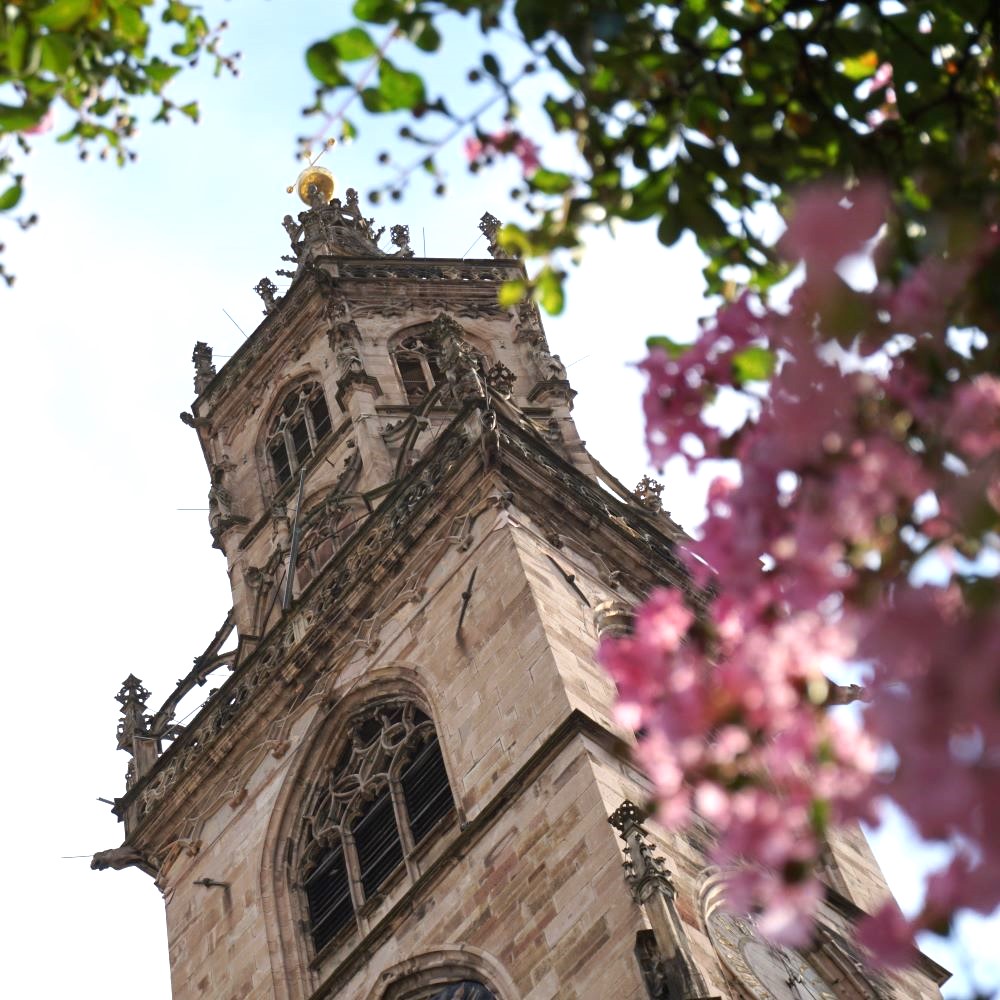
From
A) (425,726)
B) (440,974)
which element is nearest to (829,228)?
(440,974)

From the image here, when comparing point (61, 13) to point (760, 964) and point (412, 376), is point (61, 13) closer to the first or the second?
point (760, 964)

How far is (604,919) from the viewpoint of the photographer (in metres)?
16.8

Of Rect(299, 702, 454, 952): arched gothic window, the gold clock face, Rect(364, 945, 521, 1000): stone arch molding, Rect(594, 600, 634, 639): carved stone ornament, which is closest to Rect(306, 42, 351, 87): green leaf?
the gold clock face

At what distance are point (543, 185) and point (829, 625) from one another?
2.65m

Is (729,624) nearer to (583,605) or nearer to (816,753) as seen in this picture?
(816,753)

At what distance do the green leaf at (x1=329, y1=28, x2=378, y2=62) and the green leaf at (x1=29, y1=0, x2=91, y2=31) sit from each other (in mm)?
995

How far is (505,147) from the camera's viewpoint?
638 centimetres

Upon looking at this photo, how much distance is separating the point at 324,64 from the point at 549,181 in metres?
0.78

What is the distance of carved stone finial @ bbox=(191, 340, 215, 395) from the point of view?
1312 inches

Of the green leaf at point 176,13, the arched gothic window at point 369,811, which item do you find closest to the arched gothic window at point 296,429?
the arched gothic window at point 369,811

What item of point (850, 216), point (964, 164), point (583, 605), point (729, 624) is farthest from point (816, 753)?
point (583, 605)

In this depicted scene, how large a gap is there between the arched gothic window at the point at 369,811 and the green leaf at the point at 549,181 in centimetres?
1410

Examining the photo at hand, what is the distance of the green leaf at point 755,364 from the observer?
5410 mm

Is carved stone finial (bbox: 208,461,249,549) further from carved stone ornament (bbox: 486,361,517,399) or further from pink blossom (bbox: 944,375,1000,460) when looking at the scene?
pink blossom (bbox: 944,375,1000,460)
